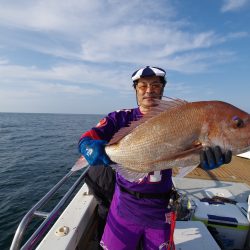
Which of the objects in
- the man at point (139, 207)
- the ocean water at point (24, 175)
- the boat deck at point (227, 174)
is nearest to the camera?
the man at point (139, 207)

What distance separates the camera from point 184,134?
2.28 metres

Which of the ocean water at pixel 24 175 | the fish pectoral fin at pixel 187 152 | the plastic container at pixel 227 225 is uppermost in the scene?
the fish pectoral fin at pixel 187 152

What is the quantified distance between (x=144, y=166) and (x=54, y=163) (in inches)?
684

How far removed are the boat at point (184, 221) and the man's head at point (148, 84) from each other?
4.54 feet

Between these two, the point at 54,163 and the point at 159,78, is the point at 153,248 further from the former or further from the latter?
the point at 54,163

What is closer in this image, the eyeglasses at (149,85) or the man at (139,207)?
the man at (139,207)

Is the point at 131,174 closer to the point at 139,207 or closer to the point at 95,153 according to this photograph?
the point at 95,153

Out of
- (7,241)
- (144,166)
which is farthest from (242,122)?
(7,241)

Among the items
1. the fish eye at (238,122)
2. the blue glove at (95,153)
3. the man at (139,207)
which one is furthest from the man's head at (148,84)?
the fish eye at (238,122)

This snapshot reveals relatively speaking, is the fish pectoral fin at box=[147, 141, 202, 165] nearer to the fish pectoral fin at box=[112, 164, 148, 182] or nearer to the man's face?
the fish pectoral fin at box=[112, 164, 148, 182]

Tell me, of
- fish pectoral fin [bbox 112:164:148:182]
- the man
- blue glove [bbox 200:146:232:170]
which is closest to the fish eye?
blue glove [bbox 200:146:232:170]

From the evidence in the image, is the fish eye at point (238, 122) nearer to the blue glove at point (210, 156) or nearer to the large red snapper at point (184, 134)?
the large red snapper at point (184, 134)

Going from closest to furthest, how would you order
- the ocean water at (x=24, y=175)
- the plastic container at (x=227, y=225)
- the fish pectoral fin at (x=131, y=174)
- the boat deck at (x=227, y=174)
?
the fish pectoral fin at (x=131, y=174), the plastic container at (x=227, y=225), the boat deck at (x=227, y=174), the ocean water at (x=24, y=175)

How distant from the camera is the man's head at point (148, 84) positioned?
303 centimetres
